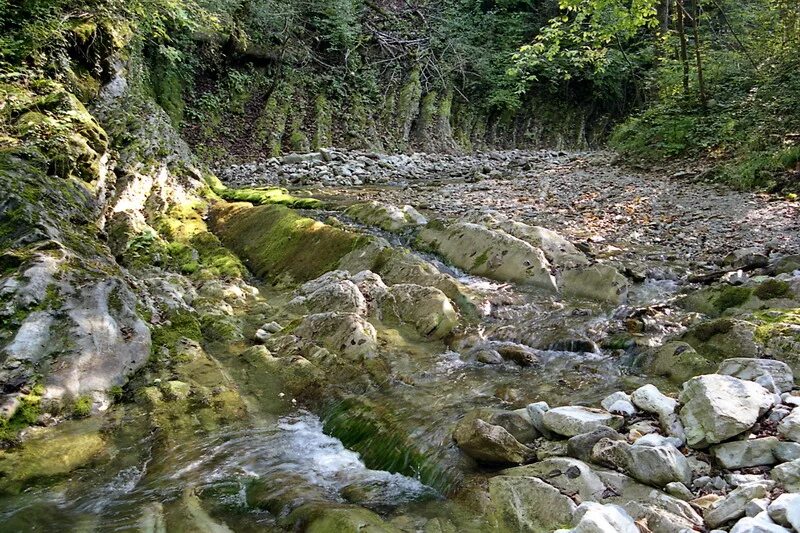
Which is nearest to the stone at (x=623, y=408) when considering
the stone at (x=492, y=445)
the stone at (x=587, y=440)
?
the stone at (x=587, y=440)

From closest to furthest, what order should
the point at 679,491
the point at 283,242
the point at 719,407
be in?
the point at 679,491
the point at 719,407
the point at 283,242

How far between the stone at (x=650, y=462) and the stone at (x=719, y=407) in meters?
0.22

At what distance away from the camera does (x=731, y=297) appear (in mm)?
5609

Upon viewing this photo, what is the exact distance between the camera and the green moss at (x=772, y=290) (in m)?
5.29

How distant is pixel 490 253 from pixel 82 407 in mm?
5235

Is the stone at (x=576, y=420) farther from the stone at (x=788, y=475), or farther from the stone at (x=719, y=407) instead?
the stone at (x=788, y=475)

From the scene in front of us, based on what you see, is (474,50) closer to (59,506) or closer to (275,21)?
(275,21)

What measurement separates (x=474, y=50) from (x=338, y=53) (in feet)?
22.9

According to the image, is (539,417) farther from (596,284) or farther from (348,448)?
(596,284)

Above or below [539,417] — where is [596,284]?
above

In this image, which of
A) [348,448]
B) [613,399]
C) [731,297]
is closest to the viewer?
[613,399]

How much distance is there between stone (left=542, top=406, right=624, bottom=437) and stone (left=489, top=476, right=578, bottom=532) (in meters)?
0.59

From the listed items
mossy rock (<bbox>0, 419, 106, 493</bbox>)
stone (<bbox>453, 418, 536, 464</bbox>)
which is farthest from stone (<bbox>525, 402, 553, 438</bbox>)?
mossy rock (<bbox>0, 419, 106, 493</bbox>)

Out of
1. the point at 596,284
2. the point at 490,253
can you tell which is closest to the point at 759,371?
the point at 596,284
